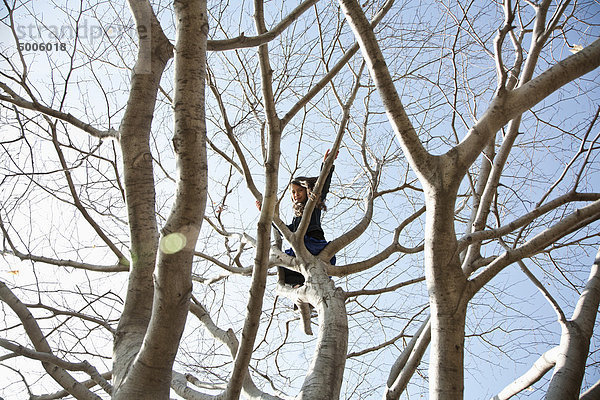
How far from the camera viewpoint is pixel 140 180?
2154 mm

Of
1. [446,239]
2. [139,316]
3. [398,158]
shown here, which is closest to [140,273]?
[139,316]

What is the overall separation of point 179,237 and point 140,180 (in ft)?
2.48

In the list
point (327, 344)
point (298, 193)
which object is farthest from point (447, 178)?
point (298, 193)

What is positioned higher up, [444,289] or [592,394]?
[444,289]

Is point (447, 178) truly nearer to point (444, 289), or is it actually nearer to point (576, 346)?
point (444, 289)

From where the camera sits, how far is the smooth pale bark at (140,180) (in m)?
2.09

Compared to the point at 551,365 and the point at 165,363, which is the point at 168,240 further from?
the point at 551,365

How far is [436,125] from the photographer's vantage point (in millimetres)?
4109

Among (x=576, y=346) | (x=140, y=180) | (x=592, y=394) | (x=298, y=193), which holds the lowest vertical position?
(x=592, y=394)

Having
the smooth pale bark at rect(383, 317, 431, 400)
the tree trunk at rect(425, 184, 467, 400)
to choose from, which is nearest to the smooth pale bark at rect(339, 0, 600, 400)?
the tree trunk at rect(425, 184, 467, 400)

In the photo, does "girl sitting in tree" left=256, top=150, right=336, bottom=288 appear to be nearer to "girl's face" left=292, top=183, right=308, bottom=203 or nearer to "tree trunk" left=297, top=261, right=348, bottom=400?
"girl's face" left=292, top=183, right=308, bottom=203

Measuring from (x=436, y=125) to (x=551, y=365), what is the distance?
7.14 feet

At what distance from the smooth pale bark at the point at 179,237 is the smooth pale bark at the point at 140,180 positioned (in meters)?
0.40

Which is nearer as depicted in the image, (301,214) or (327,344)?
(327,344)
